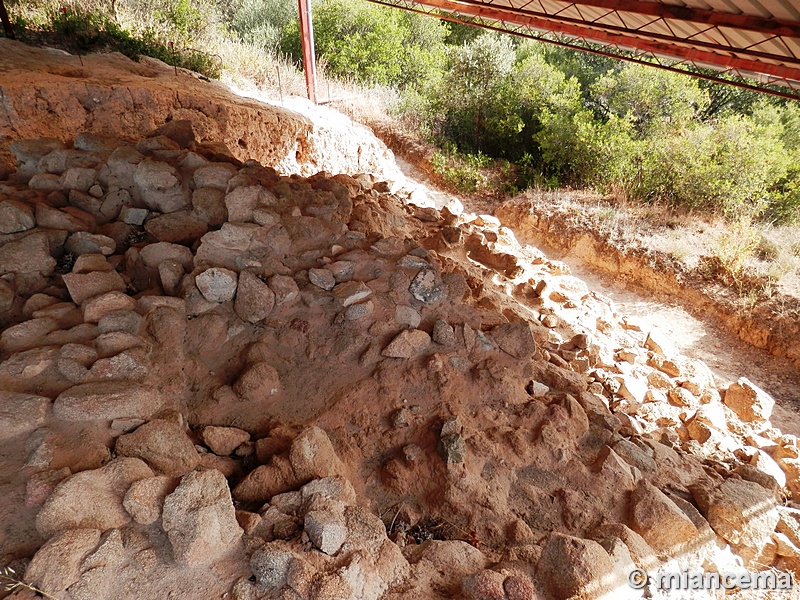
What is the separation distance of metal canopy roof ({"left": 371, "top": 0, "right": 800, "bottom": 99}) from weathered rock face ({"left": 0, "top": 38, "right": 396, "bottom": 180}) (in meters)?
3.79

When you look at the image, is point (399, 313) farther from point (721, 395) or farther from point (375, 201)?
point (721, 395)

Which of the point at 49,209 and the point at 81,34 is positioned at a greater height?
the point at 81,34

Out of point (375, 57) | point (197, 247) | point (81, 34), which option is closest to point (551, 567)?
point (197, 247)

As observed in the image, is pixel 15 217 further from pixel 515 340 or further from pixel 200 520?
pixel 515 340

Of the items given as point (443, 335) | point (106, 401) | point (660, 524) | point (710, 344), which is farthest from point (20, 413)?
point (710, 344)

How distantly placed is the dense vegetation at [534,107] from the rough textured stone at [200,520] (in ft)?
27.9

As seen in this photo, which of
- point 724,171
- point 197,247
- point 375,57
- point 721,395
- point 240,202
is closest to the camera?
point 197,247

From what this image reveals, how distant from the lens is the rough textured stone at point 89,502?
1.58 m

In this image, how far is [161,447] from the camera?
6.44 ft

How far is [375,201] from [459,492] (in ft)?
10.6

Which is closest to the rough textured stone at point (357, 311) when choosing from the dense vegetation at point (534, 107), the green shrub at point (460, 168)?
the dense vegetation at point (534, 107)

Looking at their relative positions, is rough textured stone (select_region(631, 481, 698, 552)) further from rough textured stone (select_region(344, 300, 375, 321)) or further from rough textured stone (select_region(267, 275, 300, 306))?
rough textured stone (select_region(267, 275, 300, 306))

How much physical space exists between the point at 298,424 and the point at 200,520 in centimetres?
89

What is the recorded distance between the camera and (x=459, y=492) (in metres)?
2.38
